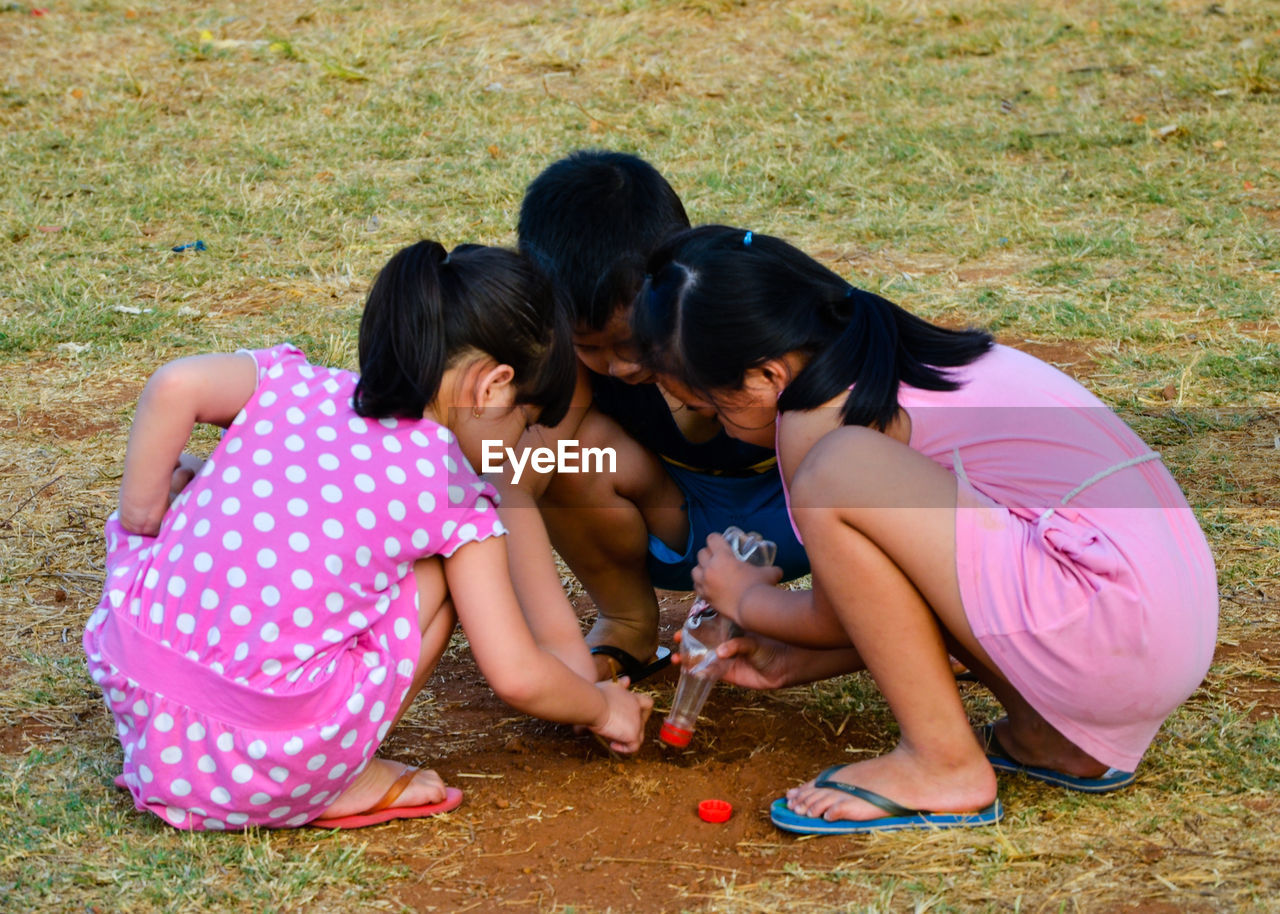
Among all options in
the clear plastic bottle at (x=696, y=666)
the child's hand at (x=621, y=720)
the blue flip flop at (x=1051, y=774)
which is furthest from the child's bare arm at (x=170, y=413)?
the blue flip flop at (x=1051, y=774)

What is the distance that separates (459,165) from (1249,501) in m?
3.77

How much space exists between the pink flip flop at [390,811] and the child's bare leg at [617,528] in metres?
0.53

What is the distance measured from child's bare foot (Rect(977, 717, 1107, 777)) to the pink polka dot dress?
920mm

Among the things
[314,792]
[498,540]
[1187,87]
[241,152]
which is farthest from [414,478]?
[1187,87]

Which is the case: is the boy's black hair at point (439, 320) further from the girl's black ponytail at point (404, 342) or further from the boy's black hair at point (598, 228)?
the boy's black hair at point (598, 228)

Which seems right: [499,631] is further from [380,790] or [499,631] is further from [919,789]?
[919,789]

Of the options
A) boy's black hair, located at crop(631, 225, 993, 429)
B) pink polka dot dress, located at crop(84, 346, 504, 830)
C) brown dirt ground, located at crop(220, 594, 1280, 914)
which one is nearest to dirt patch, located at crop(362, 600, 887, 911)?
brown dirt ground, located at crop(220, 594, 1280, 914)

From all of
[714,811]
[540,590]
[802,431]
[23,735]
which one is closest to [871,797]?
[714,811]

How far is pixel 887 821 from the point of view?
2.02 meters

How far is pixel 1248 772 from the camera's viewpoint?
2123mm

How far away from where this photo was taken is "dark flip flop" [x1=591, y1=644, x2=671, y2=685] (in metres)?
2.72

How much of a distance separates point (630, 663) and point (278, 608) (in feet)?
3.24

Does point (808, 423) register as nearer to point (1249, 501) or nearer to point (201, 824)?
point (201, 824)

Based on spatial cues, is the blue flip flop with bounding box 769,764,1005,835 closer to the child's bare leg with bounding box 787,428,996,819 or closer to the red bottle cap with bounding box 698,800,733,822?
the child's bare leg with bounding box 787,428,996,819
